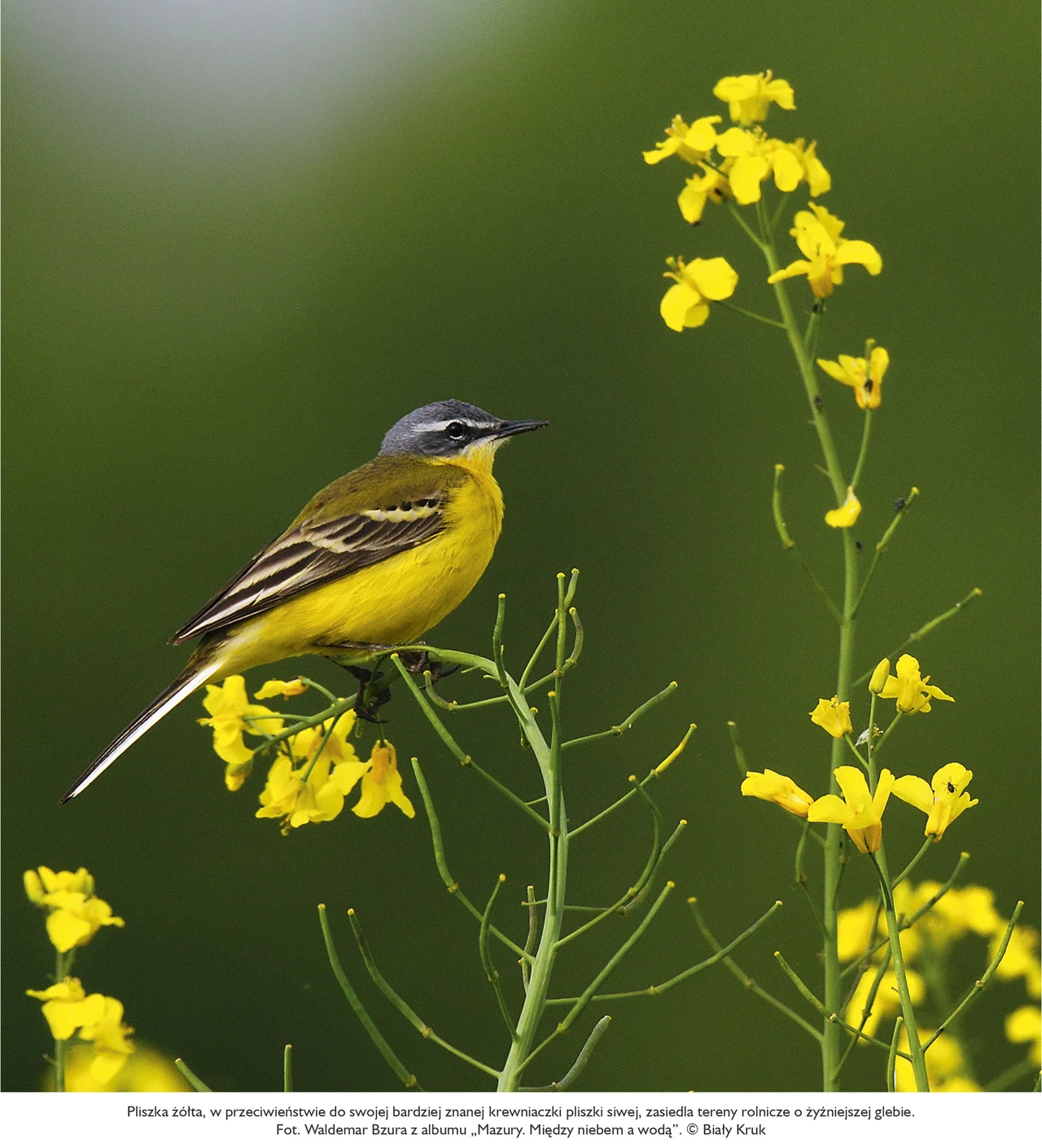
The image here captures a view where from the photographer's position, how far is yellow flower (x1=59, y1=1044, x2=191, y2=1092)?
7.06ft

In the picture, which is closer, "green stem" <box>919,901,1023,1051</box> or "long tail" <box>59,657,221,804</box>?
"green stem" <box>919,901,1023,1051</box>

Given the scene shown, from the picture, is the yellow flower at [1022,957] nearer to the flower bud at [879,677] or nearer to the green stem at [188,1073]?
the flower bud at [879,677]

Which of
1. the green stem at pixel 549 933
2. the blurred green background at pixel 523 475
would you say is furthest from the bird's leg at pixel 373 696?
the blurred green background at pixel 523 475

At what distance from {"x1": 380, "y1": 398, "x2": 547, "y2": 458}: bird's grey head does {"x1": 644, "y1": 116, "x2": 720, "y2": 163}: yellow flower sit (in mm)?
2248

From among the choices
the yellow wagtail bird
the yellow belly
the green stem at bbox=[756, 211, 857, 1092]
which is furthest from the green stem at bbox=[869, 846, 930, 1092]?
the yellow belly

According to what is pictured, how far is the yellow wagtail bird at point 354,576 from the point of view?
379 centimetres

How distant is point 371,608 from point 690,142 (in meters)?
1.77

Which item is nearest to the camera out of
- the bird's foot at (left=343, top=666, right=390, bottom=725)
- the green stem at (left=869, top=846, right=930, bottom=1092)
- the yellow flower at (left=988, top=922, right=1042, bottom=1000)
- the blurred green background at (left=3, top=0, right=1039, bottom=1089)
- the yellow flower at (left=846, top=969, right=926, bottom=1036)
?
the green stem at (left=869, top=846, right=930, bottom=1092)

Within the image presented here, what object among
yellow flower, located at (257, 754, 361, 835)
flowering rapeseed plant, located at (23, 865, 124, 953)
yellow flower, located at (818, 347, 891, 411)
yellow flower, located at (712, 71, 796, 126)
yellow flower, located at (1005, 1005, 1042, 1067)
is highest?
yellow flower, located at (712, 71, 796, 126)

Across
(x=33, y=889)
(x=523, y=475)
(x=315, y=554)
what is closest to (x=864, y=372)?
(x=33, y=889)

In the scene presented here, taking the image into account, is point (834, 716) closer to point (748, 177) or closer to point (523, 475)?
point (748, 177)

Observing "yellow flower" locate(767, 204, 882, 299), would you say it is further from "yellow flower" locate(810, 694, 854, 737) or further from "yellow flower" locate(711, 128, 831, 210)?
"yellow flower" locate(810, 694, 854, 737)

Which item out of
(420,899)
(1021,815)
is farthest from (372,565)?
(1021,815)
